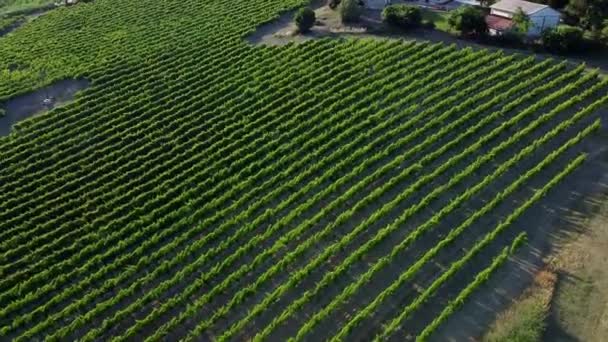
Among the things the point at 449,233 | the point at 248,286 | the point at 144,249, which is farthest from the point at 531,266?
the point at 144,249

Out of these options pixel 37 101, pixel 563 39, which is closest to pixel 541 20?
pixel 563 39

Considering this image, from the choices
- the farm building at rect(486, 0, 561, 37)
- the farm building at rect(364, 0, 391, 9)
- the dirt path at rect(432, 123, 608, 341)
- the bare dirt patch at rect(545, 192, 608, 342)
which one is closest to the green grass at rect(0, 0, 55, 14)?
the farm building at rect(364, 0, 391, 9)

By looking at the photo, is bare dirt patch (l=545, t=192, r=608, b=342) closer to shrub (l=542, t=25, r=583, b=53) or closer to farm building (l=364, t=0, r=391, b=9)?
shrub (l=542, t=25, r=583, b=53)

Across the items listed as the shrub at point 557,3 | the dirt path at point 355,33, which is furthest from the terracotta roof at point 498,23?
the shrub at point 557,3

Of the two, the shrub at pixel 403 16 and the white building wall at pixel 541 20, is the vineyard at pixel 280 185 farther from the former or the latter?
the white building wall at pixel 541 20

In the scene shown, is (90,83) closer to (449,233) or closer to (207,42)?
(207,42)

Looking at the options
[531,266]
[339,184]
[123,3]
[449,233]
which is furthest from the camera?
[123,3]
